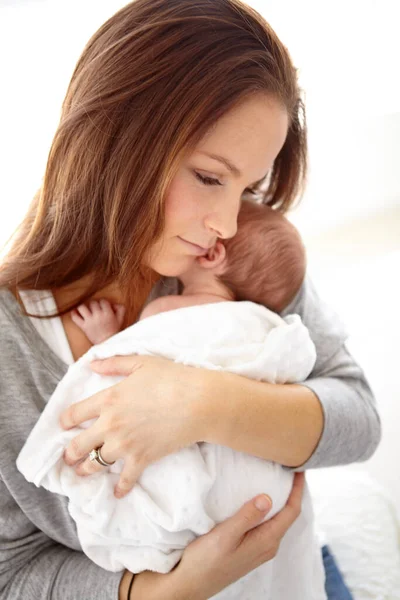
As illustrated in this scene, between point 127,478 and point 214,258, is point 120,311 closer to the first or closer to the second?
point 214,258

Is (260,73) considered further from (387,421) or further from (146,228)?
(387,421)

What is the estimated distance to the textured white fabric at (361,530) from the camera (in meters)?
1.41

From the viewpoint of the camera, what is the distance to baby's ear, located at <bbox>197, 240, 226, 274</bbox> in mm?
1404

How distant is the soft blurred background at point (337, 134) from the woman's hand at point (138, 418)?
891mm

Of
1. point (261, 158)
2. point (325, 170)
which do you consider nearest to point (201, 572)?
point (261, 158)

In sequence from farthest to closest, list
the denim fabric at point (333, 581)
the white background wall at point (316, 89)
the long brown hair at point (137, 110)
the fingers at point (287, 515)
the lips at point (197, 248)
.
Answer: the white background wall at point (316, 89) < the denim fabric at point (333, 581) < the lips at point (197, 248) < the fingers at point (287, 515) < the long brown hair at point (137, 110)

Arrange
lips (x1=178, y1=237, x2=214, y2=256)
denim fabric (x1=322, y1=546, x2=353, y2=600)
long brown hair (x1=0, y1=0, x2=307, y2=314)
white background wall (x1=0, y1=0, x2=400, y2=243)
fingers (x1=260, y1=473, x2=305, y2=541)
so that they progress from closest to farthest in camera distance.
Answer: long brown hair (x1=0, y1=0, x2=307, y2=314)
fingers (x1=260, y1=473, x2=305, y2=541)
lips (x1=178, y1=237, x2=214, y2=256)
denim fabric (x1=322, y1=546, x2=353, y2=600)
white background wall (x1=0, y1=0, x2=400, y2=243)

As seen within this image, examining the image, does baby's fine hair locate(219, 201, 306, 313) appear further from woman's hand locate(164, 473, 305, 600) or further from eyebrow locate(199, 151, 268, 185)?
woman's hand locate(164, 473, 305, 600)

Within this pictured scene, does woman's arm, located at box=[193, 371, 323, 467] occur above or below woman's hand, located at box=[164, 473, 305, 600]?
above

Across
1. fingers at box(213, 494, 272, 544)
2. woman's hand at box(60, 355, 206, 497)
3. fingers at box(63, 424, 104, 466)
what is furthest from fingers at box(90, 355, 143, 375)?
fingers at box(213, 494, 272, 544)

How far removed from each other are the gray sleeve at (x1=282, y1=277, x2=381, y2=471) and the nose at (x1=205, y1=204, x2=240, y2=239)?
37 centimetres

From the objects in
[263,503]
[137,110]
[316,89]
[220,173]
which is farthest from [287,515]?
[316,89]

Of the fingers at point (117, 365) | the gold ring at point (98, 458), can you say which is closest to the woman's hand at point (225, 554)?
the gold ring at point (98, 458)

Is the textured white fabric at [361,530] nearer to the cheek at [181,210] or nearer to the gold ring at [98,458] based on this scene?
the gold ring at [98,458]
